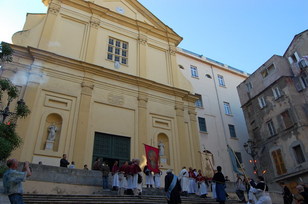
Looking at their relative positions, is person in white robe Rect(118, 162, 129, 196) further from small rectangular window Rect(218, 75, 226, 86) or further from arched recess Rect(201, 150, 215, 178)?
small rectangular window Rect(218, 75, 226, 86)

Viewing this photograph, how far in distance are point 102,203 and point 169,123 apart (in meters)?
11.7

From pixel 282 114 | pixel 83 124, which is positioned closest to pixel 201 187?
pixel 83 124

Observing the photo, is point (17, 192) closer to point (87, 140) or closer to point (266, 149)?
point (87, 140)

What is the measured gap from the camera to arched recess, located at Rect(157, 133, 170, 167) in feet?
56.0

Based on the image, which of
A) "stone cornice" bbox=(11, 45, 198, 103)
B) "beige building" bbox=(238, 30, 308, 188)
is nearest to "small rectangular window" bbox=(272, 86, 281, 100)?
"beige building" bbox=(238, 30, 308, 188)

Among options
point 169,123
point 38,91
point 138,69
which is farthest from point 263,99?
point 38,91

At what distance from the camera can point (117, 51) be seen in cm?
2050

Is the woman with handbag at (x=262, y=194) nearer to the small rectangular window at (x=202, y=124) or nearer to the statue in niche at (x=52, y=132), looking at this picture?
the statue in niche at (x=52, y=132)

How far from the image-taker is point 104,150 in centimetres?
1571

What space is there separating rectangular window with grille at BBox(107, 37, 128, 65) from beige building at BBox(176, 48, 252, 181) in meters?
6.41

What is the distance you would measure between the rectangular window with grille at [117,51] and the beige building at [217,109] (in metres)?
6.41

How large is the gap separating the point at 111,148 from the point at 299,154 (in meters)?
15.0

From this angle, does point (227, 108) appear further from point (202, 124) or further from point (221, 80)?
point (202, 124)

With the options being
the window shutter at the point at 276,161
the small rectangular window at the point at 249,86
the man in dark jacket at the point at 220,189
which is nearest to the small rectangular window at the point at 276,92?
the small rectangular window at the point at 249,86
